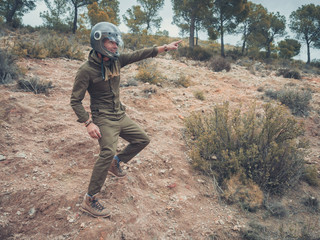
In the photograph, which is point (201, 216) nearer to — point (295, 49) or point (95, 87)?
point (95, 87)

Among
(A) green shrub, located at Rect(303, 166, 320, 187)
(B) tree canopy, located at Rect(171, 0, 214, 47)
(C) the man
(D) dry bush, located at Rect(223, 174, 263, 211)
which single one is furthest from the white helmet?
(B) tree canopy, located at Rect(171, 0, 214, 47)

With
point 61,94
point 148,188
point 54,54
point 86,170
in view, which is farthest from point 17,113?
point 54,54

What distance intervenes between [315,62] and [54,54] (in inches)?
1062

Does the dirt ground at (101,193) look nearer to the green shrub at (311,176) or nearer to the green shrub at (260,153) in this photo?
the green shrub at (311,176)

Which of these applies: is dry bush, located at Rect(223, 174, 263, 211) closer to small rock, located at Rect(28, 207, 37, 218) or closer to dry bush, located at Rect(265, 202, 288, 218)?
dry bush, located at Rect(265, 202, 288, 218)

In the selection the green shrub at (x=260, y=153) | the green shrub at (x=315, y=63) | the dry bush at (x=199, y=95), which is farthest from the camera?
the green shrub at (x=315, y=63)

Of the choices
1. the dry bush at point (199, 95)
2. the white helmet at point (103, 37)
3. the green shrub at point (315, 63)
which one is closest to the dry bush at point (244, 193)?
the white helmet at point (103, 37)

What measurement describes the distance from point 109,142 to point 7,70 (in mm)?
4342

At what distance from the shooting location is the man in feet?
7.27

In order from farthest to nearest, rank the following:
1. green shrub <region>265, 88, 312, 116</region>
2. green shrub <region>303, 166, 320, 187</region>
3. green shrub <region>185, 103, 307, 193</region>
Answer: green shrub <region>265, 88, 312, 116</region> < green shrub <region>303, 166, 320, 187</region> < green shrub <region>185, 103, 307, 193</region>

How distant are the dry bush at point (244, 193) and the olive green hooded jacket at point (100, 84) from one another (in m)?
1.89

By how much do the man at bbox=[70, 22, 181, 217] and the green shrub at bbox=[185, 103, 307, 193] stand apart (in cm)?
161

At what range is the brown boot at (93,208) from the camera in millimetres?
2289

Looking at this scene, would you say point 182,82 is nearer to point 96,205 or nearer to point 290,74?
point 96,205
